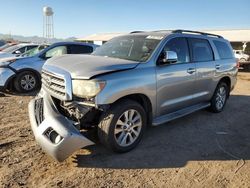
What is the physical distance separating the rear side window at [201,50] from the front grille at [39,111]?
124 inches

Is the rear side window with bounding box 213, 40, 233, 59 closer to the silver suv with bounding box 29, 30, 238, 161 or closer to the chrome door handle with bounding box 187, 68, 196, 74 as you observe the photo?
the silver suv with bounding box 29, 30, 238, 161

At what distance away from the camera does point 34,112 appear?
4289 millimetres

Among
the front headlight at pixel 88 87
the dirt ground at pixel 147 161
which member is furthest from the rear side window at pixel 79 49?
the front headlight at pixel 88 87

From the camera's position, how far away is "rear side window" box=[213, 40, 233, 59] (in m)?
6.63

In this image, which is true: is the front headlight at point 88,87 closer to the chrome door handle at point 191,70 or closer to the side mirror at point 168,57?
the side mirror at point 168,57

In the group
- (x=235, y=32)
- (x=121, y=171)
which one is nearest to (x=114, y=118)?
(x=121, y=171)

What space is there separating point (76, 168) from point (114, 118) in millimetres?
873

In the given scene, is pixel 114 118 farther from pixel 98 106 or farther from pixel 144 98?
pixel 144 98

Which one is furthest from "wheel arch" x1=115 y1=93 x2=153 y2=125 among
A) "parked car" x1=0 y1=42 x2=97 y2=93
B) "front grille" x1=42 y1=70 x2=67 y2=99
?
"parked car" x1=0 y1=42 x2=97 y2=93

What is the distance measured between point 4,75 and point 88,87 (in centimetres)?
540

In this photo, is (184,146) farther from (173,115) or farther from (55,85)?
(55,85)

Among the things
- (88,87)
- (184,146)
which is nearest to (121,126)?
(88,87)

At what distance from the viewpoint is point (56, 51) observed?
9195 mm

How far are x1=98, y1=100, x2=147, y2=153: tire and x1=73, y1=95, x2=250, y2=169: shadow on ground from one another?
18 centimetres
